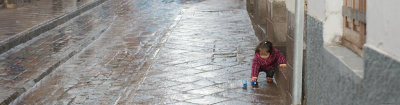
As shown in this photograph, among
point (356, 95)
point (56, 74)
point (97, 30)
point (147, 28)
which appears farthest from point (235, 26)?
point (356, 95)

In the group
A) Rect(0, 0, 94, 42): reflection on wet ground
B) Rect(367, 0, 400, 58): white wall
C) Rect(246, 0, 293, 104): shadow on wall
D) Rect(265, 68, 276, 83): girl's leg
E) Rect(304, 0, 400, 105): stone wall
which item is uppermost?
Rect(367, 0, 400, 58): white wall

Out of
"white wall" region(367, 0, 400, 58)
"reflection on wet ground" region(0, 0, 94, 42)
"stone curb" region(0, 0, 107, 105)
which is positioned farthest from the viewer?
"reflection on wet ground" region(0, 0, 94, 42)

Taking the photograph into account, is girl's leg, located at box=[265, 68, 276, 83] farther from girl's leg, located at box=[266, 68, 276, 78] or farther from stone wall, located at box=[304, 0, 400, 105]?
stone wall, located at box=[304, 0, 400, 105]

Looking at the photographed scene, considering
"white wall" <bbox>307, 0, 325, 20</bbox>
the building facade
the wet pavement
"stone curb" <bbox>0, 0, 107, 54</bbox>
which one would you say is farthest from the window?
"stone curb" <bbox>0, 0, 107, 54</bbox>

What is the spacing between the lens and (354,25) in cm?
389

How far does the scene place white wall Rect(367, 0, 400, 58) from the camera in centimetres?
262

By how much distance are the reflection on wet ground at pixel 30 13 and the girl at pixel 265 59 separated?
5.65 metres

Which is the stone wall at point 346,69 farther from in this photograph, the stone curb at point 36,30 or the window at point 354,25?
the stone curb at point 36,30

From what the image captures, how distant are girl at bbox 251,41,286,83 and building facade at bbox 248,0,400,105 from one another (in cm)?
102

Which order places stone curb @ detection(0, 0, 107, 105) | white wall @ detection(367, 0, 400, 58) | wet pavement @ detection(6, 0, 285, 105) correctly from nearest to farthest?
white wall @ detection(367, 0, 400, 58), wet pavement @ detection(6, 0, 285, 105), stone curb @ detection(0, 0, 107, 105)

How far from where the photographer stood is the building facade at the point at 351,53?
268 cm

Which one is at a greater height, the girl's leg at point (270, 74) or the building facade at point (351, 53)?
the building facade at point (351, 53)

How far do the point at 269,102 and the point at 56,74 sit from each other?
314 cm

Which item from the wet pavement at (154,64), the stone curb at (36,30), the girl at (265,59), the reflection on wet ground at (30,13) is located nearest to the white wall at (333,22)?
the wet pavement at (154,64)
